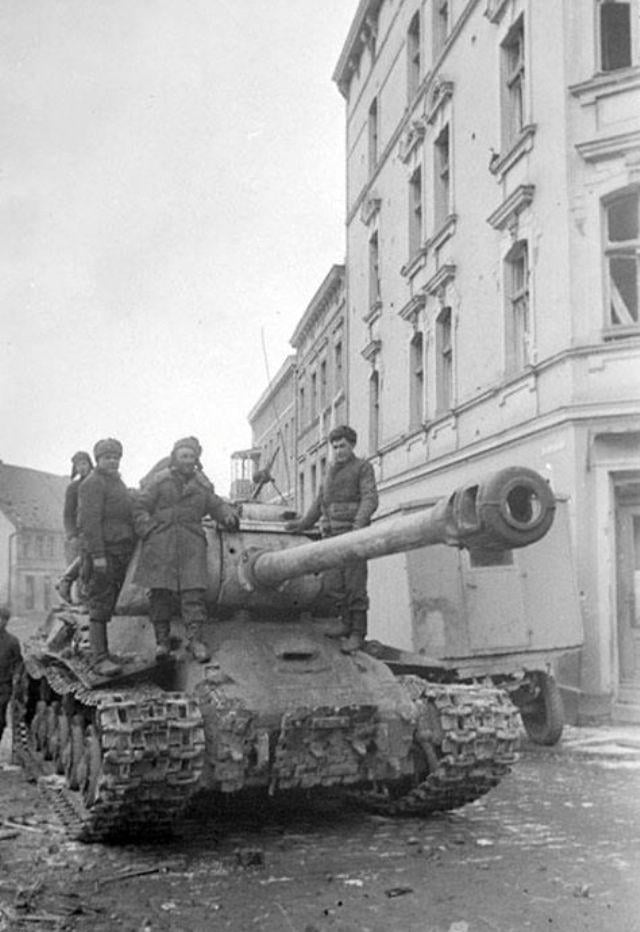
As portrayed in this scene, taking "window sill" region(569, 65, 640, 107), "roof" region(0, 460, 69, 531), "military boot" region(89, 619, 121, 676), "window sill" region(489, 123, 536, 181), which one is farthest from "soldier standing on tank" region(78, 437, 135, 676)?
"roof" region(0, 460, 69, 531)

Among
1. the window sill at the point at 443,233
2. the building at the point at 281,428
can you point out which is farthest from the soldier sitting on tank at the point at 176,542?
the building at the point at 281,428

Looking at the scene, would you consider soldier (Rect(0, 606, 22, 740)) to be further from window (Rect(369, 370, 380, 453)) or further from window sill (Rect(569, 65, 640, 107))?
window (Rect(369, 370, 380, 453))

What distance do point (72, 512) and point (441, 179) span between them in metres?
11.4

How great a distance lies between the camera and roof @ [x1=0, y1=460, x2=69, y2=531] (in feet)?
171

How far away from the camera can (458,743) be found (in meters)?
7.17

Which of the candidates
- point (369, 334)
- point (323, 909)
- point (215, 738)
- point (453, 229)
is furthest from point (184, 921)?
point (369, 334)

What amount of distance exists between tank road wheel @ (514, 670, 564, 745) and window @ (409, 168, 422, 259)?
11.4 m

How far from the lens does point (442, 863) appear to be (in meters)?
6.46

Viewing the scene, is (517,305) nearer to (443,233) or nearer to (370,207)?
(443,233)

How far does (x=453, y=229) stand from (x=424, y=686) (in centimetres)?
1208

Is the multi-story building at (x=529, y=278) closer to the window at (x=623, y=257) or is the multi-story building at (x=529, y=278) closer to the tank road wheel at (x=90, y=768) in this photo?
the window at (x=623, y=257)

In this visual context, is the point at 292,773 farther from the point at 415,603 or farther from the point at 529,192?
the point at 529,192

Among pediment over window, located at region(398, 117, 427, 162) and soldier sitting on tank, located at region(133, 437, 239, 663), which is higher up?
pediment over window, located at region(398, 117, 427, 162)

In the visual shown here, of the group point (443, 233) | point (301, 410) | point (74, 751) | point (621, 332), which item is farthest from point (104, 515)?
point (301, 410)
